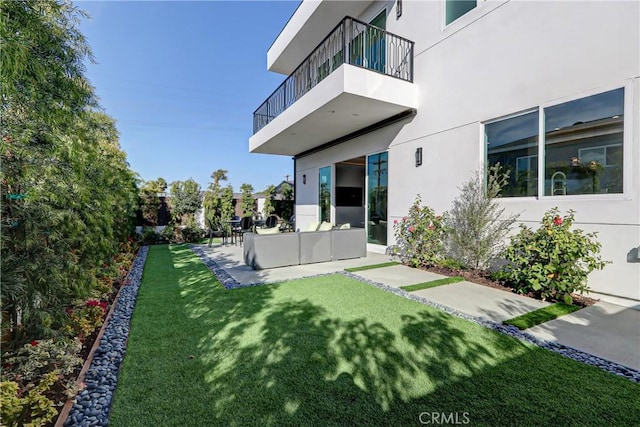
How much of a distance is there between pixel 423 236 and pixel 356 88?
3564 millimetres

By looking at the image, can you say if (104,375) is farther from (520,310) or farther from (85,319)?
(520,310)

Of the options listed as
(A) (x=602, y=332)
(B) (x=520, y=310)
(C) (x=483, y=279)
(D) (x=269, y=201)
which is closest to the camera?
(A) (x=602, y=332)

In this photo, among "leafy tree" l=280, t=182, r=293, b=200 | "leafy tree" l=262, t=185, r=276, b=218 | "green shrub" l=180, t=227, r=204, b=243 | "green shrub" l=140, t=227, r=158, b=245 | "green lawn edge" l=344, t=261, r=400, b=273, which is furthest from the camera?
"leafy tree" l=280, t=182, r=293, b=200

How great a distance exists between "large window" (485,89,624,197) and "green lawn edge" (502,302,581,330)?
1.77 meters

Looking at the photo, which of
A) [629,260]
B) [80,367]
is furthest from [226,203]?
[629,260]

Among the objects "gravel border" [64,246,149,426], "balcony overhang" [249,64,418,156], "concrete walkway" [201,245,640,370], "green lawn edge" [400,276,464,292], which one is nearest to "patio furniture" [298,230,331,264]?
"concrete walkway" [201,245,640,370]

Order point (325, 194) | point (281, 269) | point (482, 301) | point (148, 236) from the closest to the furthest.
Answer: point (482, 301), point (281, 269), point (325, 194), point (148, 236)

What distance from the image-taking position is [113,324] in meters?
3.55

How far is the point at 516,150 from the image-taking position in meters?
5.15

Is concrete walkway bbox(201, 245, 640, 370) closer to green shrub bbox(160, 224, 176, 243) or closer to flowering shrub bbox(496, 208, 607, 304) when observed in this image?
flowering shrub bbox(496, 208, 607, 304)

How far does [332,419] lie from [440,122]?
20.7 ft

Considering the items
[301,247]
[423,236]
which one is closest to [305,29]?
[301,247]

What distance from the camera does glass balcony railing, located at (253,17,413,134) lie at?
706 cm
